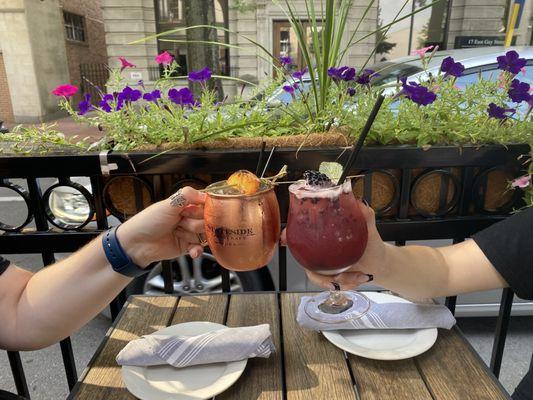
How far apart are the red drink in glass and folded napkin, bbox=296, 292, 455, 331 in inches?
10.7

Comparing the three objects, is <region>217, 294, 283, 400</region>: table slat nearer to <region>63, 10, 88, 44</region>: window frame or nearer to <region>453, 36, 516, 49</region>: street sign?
<region>453, 36, 516, 49</region>: street sign

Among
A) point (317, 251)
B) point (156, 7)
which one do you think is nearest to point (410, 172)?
point (317, 251)

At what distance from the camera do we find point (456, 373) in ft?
3.28

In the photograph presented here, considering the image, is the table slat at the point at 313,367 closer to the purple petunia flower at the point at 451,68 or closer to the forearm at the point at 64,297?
the forearm at the point at 64,297

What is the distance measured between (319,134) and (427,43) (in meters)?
13.6

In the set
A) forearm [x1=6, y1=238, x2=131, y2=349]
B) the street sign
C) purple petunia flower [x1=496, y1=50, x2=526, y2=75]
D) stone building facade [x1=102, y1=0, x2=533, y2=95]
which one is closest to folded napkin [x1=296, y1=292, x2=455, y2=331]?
forearm [x1=6, y1=238, x2=131, y2=349]

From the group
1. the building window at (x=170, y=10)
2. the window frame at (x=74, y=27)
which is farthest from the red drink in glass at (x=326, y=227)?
the window frame at (x=74, y=27)

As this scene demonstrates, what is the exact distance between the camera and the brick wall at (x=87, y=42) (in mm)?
16594

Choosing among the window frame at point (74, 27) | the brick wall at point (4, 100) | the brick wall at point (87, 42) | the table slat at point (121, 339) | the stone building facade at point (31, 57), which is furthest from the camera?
the window frame at point (74, 27)

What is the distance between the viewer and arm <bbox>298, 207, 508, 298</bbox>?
117 cm

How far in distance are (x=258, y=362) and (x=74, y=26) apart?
64.5 ft

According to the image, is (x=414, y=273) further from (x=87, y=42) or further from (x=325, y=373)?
(x=87, y=42)

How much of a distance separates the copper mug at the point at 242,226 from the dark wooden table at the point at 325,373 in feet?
0.93

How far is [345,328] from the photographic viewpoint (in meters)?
1.12
